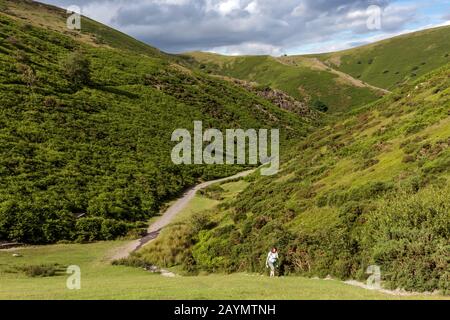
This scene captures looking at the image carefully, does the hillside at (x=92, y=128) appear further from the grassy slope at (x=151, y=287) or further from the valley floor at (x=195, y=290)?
the valley floor at (x=195, y=290)

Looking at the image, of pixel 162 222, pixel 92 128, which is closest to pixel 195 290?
pixel 162 222

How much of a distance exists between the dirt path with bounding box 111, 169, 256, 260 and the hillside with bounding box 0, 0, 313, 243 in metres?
1.71

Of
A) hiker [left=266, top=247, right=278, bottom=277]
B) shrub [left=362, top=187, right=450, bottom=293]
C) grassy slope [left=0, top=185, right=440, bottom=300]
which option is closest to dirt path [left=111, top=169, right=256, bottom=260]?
grassy slope [left=0, top=185, right=440, bottom=300]

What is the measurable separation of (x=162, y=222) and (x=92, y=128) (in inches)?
1130

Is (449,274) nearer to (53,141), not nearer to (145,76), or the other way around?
(53,141)

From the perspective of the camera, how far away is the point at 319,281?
22.8 m

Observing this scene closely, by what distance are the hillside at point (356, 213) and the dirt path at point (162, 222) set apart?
2.69 m

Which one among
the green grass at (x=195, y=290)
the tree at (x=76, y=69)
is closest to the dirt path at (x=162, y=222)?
the green grass at (x=195, y=290)

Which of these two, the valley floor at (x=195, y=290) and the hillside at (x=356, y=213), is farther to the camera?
the hillside at (x=356, y=213)

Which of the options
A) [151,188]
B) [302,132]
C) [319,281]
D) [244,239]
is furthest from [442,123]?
[302,132]

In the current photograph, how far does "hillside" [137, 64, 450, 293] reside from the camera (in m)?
21.7

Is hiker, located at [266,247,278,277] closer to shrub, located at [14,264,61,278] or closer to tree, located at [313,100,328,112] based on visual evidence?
shrub, located at [14,264,61,278]

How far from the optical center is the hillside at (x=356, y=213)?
71.1 ft

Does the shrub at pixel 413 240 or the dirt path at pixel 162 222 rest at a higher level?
the shrub at pixel 413 240
